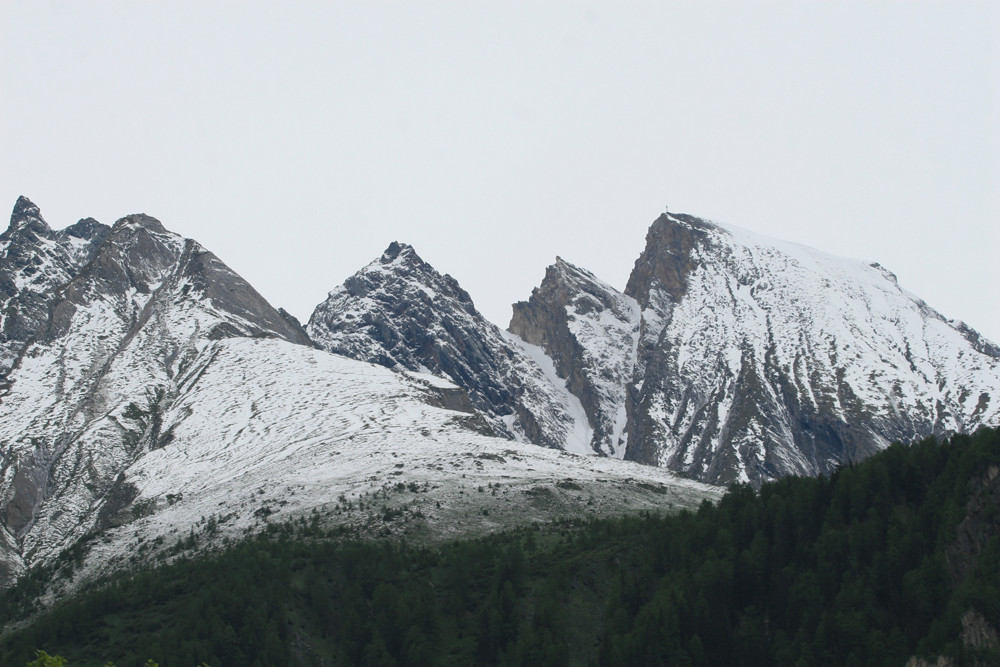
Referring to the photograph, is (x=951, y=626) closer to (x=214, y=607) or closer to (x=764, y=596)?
(x=764, y=596)

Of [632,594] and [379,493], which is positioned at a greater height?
[632,594]

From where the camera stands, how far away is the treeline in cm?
11381

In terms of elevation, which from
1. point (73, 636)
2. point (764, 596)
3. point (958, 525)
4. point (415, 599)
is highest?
point (958, 525)

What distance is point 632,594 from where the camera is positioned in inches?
4929

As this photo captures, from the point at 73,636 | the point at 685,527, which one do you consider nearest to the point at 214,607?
the point at 73,636

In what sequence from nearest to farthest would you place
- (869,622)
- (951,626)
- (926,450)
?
(951,626) → (869,622) → (926,450)

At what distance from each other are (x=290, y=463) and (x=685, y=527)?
7685 centimetres

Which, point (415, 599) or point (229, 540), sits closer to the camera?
point (415, 599)

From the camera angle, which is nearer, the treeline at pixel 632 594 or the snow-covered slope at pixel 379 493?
the treeline at pixel 632 594

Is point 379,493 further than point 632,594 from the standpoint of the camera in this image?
Yes

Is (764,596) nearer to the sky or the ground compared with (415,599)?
nearer to the sky

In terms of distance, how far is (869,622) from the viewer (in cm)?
11231

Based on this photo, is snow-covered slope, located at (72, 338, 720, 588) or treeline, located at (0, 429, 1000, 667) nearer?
treeline, located at (0, 429, 1000, 667)

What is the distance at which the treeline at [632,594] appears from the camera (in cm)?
11381
